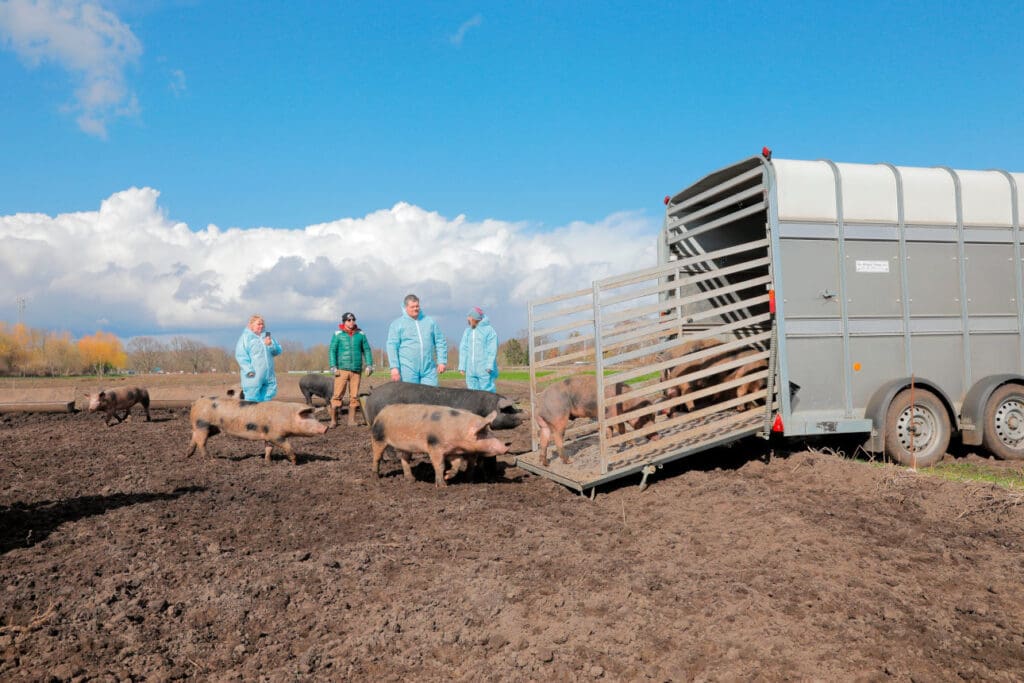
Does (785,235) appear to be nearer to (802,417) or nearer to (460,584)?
(802,417)

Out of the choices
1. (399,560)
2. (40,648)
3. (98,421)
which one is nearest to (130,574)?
(40,648)

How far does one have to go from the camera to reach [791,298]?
24.7ft

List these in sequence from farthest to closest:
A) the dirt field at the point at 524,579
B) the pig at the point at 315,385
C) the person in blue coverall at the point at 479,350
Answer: the pig at the point at 315,385 → the person in blue coverall at the point at 479,350 → the dirt field at the point at 524,579

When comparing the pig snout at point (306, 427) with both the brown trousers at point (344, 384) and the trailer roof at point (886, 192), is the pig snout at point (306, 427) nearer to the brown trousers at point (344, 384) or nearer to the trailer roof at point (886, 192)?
the brown trousers at point (344, 384)

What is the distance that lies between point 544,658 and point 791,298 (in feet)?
16.8

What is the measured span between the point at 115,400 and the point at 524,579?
13082 millimetres

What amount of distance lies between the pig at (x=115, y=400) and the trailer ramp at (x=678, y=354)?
10.3 metres

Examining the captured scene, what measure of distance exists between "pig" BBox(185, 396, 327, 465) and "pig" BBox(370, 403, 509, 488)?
1.24 m

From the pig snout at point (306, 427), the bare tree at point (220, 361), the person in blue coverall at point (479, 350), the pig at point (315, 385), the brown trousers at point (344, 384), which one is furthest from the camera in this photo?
the bare tree at point (220, 361)

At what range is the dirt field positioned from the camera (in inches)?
149

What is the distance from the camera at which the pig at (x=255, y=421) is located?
9.02m

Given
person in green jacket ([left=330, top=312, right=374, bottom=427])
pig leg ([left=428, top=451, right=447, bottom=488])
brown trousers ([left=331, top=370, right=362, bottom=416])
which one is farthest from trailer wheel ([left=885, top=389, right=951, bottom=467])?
brown trousers ([left=331, top=370, right=362, bottom=416])

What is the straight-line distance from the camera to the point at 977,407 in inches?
319

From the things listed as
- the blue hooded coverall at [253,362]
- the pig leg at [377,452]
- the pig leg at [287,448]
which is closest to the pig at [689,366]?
the pig leg at [377,452]
